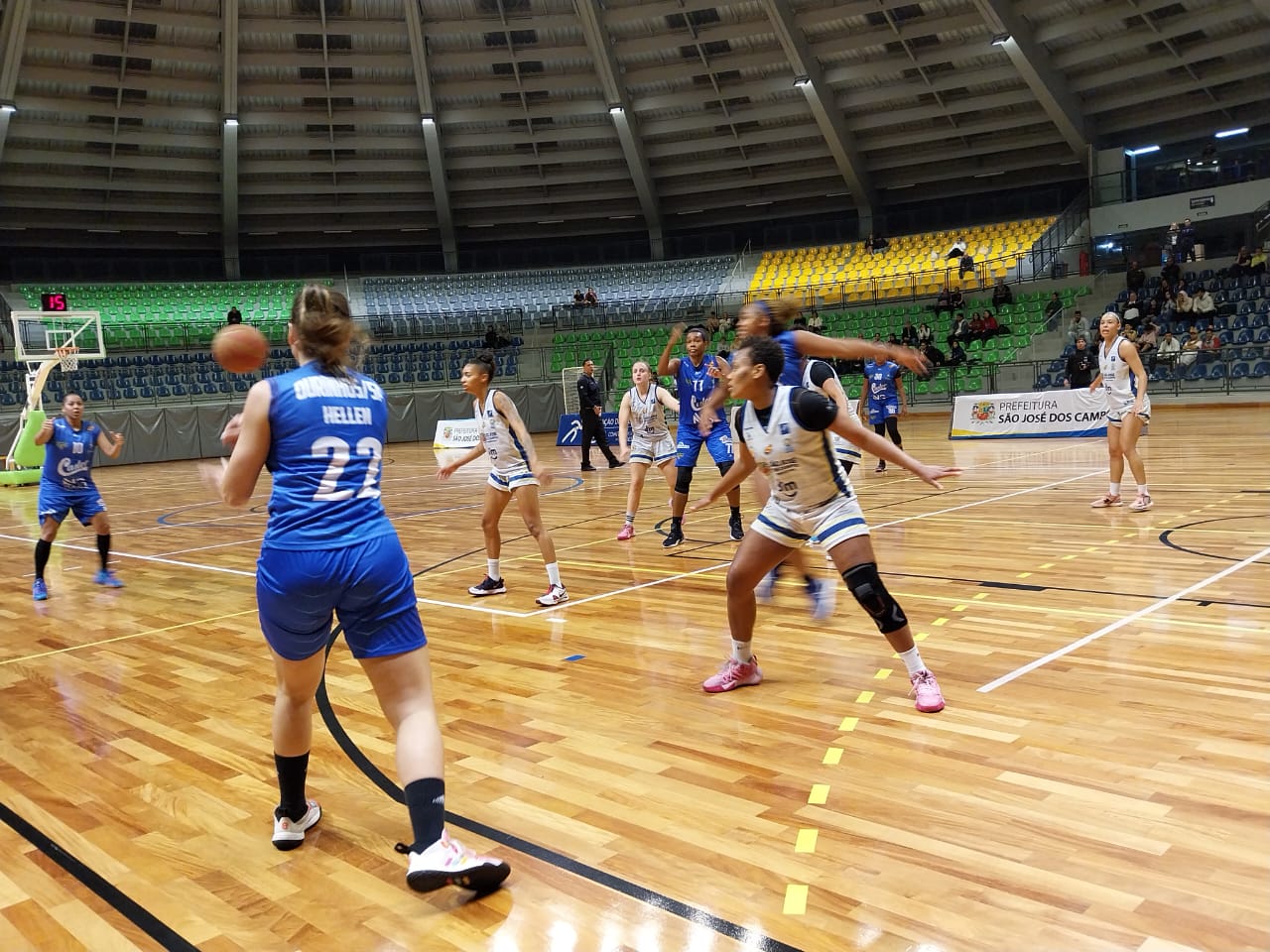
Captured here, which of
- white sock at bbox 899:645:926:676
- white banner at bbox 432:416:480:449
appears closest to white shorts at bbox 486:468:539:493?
white sock at bbox 899:645:926:676

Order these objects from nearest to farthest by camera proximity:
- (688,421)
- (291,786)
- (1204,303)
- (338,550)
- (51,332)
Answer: (338,550) < (291,786) < (688,421) < (1204,303) < (51,332)

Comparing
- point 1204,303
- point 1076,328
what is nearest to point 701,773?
point 1204,303

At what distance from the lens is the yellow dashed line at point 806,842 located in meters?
2.95

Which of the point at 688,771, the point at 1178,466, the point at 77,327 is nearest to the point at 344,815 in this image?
the point at 688,771

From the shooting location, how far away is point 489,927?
2648 mm

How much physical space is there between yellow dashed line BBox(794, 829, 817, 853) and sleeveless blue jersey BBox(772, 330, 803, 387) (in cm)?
296

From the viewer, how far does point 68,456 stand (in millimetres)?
8125

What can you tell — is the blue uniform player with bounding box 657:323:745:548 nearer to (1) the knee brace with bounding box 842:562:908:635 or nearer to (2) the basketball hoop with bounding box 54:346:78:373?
(1) the knee brace with bounding box 842:562:908:635

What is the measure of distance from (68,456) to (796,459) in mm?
6675

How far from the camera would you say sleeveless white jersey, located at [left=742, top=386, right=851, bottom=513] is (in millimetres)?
4195

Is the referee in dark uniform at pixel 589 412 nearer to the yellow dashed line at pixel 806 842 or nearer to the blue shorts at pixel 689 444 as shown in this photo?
the blue shorts at pixel 689 444

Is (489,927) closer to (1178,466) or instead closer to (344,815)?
(344,815)

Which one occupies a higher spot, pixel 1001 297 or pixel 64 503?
pixel 1001 297

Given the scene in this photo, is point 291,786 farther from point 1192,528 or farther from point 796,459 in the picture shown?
point 1192,528
